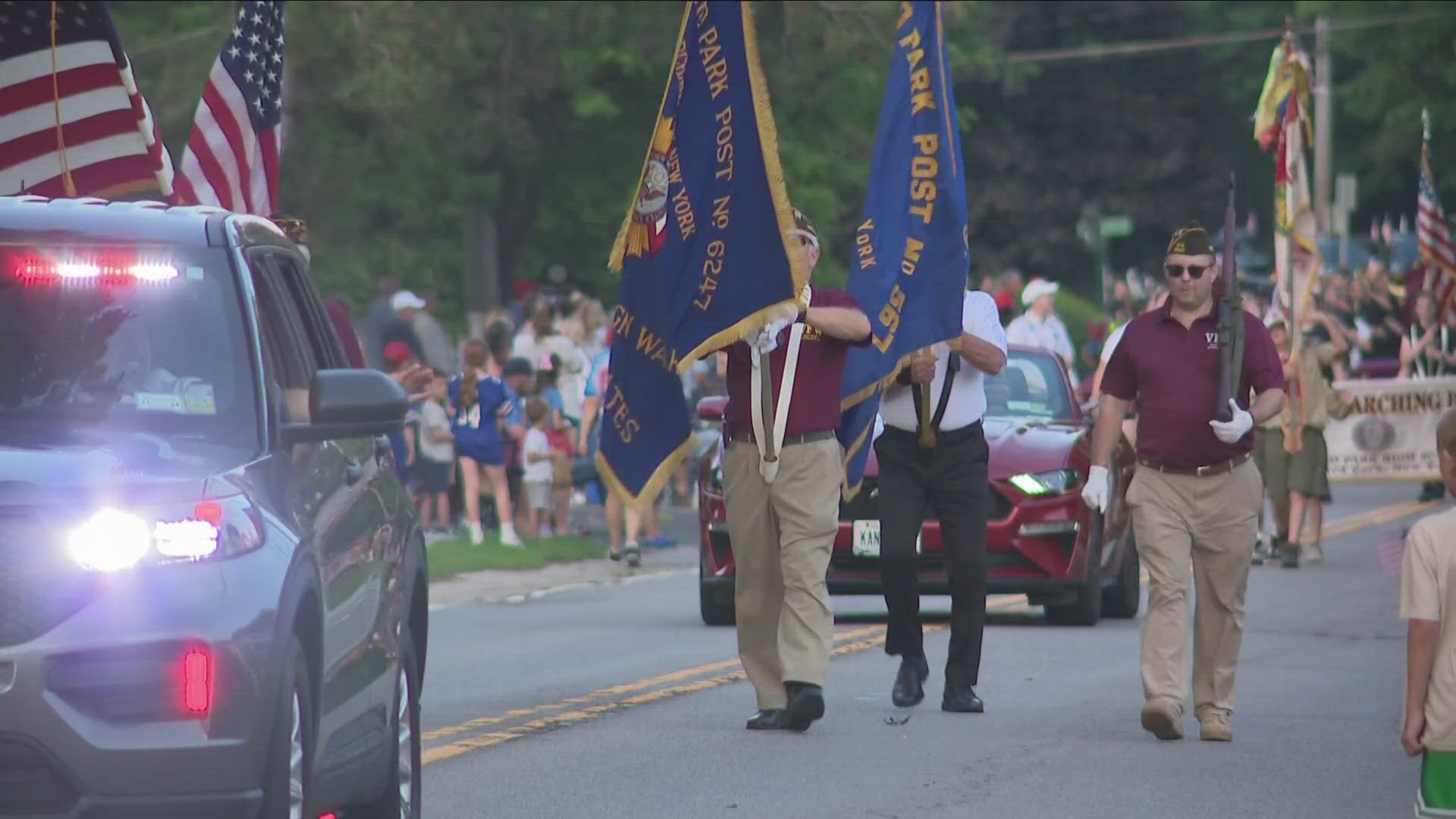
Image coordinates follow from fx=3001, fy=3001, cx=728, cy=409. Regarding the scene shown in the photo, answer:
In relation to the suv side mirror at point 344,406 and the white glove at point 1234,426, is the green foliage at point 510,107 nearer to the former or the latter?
the white glove at point 1234,426

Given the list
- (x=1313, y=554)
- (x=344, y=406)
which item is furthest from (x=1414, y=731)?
(x=1313, y=554)

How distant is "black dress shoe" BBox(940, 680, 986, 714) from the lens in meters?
12.3

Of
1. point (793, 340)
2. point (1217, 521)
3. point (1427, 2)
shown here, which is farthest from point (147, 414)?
point (1427, 2)

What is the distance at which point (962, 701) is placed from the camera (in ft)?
40.4

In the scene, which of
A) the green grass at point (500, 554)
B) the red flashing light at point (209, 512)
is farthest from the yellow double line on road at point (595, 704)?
the green grass at point (500, 554)

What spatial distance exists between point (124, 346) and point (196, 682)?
1.19 meters

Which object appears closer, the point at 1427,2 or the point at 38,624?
the point at 38,624

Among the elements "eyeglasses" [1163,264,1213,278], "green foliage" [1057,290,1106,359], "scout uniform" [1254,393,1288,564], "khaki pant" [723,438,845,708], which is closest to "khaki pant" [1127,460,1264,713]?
"eyeglasses" [1163,264,1213,278]

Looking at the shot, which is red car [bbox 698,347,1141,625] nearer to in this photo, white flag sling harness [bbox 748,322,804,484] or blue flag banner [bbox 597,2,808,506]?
blue flag banner [bbox 597,2,808,506]

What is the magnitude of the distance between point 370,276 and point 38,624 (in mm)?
30452

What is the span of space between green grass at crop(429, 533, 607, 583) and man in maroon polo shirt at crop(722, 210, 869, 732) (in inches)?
347

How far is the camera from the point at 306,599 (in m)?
6.79

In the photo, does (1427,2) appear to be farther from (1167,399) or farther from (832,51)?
(1167,399)

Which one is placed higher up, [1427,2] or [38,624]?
[1427,2]
